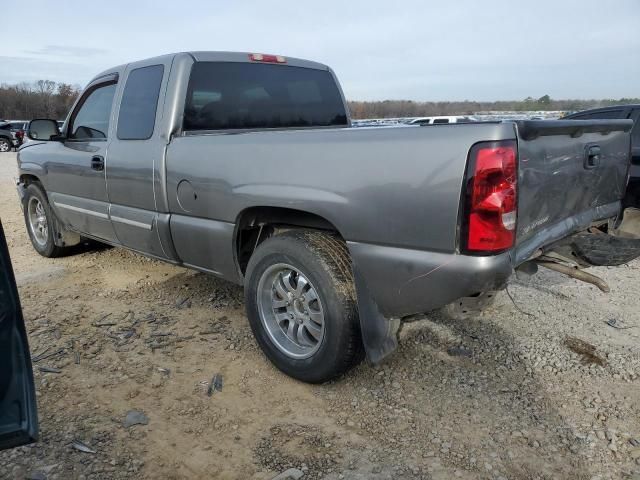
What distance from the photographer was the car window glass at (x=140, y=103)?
3732 millimetres

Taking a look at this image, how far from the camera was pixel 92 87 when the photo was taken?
15.0ft

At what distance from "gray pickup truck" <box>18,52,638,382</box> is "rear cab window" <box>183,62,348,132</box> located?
0.04ft

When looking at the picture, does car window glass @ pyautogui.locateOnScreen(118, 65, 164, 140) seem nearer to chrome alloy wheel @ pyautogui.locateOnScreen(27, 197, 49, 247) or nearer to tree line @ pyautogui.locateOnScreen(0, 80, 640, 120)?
chrome alloy wheel @ pyautogui.locateOnScreen(27, 197, 49, 247)

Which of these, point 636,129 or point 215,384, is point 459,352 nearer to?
point 215,384

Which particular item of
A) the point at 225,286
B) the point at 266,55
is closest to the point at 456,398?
the point at 225,286

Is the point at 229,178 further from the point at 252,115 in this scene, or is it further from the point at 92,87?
the point at 92,87

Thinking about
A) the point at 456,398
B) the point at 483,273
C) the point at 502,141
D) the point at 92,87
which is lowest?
the point at 456,398

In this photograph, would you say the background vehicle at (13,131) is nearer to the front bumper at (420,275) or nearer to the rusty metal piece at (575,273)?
the front bumper at (420,275)

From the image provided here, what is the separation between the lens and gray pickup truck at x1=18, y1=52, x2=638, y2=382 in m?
2.24

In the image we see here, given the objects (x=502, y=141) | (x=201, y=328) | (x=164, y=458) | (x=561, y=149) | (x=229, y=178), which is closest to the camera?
(x=502, y=141)

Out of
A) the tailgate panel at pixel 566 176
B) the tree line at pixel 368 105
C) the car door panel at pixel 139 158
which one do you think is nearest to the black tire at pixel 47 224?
the car door panel at pixel 139 158

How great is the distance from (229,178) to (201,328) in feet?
4.24

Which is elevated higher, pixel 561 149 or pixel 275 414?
pixel 561 149

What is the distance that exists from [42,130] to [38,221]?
4.62 feet
